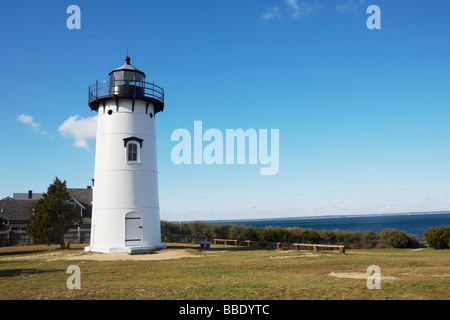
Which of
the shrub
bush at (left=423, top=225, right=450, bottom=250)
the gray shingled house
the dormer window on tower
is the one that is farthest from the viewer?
the gray shingled house

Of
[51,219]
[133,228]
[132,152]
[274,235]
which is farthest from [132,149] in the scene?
[274,235]

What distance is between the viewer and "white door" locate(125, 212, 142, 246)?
21.9 meters

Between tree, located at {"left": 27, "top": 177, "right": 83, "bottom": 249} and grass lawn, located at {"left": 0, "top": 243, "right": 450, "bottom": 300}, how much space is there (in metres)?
7.82

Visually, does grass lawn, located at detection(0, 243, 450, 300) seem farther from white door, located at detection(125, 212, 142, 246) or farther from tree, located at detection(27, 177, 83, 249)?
tree, located at detection(27, 177, 83, 249)

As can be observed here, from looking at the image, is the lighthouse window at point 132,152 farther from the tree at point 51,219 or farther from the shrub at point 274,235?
the shrub at point 274,235

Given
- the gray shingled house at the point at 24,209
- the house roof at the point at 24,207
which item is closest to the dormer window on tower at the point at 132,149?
the gray shingled house at the point at 24,209

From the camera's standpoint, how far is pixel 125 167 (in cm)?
2248

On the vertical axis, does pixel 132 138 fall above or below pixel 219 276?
above

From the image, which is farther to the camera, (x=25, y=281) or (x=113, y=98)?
(x=113, y=98)

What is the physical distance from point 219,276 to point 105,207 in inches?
477

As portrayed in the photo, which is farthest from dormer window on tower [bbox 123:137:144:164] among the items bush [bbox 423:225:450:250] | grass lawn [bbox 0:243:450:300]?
bush [bbox 423:225:450:250]

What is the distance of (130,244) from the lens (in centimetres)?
2188
